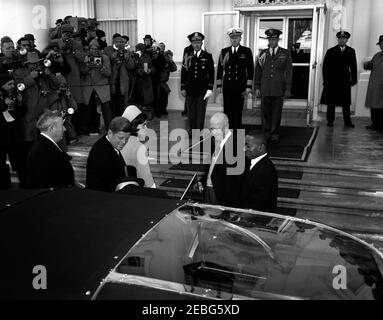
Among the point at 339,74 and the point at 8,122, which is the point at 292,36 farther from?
the point at 8,122

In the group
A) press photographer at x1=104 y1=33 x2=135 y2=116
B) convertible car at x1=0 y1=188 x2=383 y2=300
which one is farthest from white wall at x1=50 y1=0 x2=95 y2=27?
convertible car at x1=0 y1=188 x2=383 y2=300

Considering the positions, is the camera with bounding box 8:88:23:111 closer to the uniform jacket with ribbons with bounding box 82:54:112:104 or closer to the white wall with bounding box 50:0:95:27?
the uniform jacket with ribbons with bounding box 82:54:112:104

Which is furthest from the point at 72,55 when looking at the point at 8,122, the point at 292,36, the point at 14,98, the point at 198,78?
the point at 292,36

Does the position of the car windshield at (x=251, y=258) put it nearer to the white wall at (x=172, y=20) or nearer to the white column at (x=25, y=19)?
the white wall at (x=172, y=20)

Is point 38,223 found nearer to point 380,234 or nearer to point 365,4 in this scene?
point 380,234

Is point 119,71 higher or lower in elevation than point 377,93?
higher

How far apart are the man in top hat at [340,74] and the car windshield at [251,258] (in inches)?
263

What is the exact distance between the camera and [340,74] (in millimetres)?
8805

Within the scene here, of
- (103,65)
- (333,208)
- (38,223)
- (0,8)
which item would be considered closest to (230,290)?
(38,223)

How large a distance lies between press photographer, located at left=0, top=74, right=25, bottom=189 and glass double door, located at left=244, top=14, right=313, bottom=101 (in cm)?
580

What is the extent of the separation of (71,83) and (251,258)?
6.05 m

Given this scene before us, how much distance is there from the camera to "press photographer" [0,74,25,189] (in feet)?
18.8

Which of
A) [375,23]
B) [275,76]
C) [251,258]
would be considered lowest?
[251,258]

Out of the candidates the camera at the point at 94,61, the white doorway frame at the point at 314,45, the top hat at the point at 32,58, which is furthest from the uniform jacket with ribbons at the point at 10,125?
the white doorway frame at the point at 314,45
